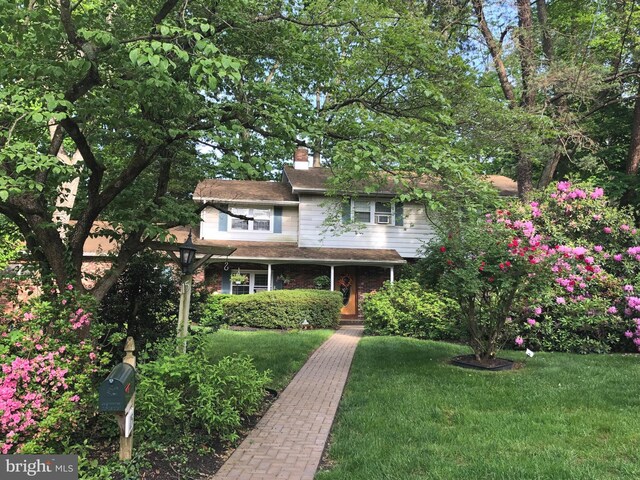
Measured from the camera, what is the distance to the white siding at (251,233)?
19438mm

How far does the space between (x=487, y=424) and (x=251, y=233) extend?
1558cm

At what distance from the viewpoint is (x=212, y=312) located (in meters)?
6.29

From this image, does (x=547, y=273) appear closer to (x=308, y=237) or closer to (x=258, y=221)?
(x=308, y=237)

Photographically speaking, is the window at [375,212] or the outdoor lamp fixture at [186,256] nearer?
the outdoor lamp fixture at [186,256]

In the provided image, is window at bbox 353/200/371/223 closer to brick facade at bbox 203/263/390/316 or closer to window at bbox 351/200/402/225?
window at bbox 351/200/402/225

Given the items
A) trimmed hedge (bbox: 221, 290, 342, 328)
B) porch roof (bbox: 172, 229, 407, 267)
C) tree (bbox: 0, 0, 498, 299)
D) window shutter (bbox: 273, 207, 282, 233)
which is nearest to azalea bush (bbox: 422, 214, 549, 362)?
tree (bbox: 0, 0, 498, 299)

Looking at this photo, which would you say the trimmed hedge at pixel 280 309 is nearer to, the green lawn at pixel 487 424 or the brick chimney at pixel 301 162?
the green lawn at pixel 487 424

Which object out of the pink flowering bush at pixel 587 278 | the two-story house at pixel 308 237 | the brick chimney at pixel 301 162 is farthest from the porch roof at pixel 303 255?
the pink flowering bush at pixel 587 278

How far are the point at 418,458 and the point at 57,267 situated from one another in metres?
4.38

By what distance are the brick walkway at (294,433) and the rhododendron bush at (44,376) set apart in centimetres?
144

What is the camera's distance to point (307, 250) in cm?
1888

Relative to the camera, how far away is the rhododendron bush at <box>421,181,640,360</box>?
794 centimetres

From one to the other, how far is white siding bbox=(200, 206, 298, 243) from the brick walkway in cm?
1158

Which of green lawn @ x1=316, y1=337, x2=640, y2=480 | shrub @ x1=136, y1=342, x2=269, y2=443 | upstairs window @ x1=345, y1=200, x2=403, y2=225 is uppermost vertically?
upstairs window @ x1=345, y1=200, x2=403, y2=225
